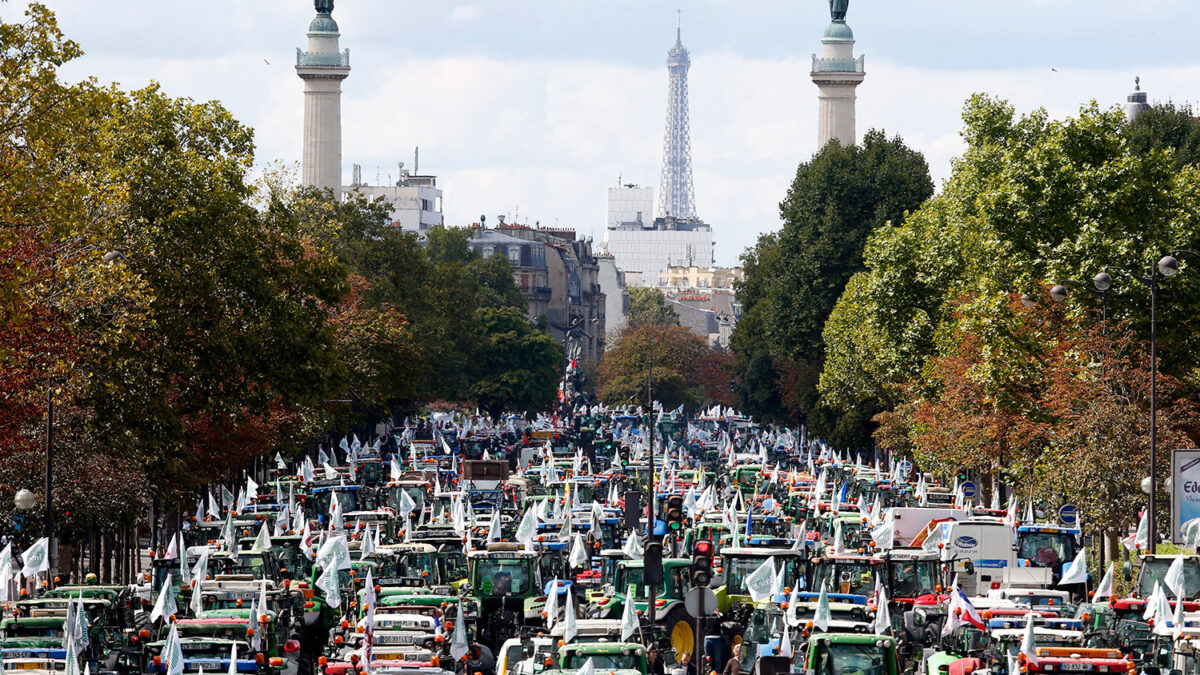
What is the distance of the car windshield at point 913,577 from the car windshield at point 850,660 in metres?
9.35

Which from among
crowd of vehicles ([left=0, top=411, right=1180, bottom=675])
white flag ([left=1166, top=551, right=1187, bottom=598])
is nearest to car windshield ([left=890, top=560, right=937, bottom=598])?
crowd of vehicles ([left=0, top=411, right=1180, bottom=675])

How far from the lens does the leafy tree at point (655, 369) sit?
151 metres

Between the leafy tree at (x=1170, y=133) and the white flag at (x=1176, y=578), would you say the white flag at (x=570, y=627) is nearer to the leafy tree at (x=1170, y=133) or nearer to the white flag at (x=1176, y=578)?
the white flag at (x=1176, y=578)

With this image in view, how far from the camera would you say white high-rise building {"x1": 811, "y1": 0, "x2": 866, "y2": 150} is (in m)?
121

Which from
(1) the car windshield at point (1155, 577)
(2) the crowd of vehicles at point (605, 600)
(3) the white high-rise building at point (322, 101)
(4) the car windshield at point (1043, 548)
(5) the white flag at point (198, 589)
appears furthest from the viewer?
(3) the white high-rise building at point (322, 101)

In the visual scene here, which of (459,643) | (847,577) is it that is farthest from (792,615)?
(847,577)

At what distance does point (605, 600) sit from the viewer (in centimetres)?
3216

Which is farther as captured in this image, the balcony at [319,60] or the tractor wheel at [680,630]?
the balcony at [319,60]

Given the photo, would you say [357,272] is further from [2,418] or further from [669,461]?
[2,418]

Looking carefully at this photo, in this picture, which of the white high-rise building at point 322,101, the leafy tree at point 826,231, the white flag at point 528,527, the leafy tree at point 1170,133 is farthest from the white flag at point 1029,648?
the white high-rise building at point 322,101

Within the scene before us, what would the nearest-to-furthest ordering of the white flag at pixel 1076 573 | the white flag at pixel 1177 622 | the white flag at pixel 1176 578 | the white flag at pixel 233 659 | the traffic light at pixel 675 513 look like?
the white flag at pixel 233 659
the white flag at pixel 1177 622
the white flag at pixel 1176 578
the white flag at pixel 1076 573
the traffic light at pixel 675 513

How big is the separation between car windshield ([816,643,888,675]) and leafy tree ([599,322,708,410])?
399 feet

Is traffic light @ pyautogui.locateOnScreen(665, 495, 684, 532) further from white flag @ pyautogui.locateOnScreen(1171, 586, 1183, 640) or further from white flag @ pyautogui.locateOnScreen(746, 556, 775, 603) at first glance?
white flag @ pyautogui.locateOnScreen(1171, 586, 1183, 640)

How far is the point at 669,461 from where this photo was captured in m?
72.9
